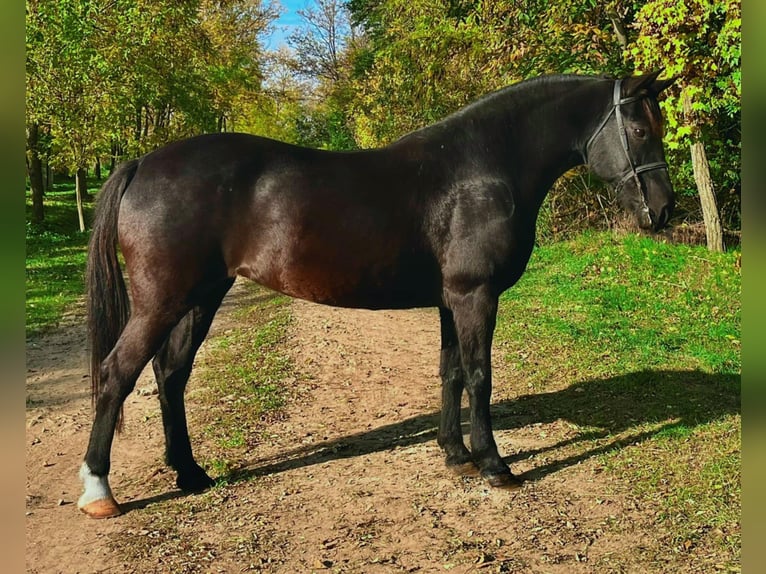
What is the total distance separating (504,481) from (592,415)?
152 centimetres

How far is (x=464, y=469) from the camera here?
421cm

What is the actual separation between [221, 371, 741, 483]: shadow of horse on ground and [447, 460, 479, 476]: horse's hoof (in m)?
0.34

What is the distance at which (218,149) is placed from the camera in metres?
3.78

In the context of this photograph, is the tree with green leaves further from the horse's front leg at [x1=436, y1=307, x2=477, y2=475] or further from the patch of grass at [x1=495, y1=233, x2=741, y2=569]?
the horse's front leg at [x1=436, y1=307, x2=477, y2=475]

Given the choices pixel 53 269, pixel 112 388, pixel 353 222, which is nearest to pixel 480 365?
pixel 353 222

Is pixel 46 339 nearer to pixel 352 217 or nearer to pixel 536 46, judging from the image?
pixel 352 217

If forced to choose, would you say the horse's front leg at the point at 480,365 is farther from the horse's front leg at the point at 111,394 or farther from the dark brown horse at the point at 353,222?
the horse's front leg at the point at 111,394

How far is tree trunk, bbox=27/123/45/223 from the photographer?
1822cm

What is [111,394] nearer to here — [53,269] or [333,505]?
[333,505]

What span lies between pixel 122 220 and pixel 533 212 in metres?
2.54

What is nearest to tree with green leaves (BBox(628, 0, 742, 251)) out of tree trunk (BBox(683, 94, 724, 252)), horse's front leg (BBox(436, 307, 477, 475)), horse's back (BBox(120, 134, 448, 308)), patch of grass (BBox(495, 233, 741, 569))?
tree trunk (BBox(683, 94, 724, 252))

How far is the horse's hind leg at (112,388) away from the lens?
3613 millimetres

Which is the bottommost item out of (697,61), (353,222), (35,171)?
(353,222)

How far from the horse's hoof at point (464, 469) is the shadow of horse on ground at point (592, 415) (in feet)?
1.11
